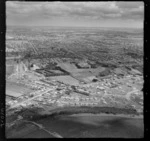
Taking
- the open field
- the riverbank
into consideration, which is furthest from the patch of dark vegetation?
the open field

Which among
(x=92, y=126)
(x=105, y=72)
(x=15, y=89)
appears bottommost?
(x=92, y=126)

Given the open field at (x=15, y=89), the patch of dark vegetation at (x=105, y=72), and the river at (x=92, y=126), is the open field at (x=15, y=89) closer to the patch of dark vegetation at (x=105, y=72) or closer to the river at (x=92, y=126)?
the river at (x=92, y=126)

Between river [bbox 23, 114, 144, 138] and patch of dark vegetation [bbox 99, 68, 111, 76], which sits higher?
patch of dark vegetation [bbox 99, 68, 111, 76]

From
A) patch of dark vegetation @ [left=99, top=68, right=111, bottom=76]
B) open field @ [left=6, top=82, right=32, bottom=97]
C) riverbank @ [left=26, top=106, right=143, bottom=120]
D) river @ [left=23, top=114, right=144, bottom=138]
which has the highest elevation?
patch of dark vegetation @ [left=99, top=68, right=111, bottom=76]

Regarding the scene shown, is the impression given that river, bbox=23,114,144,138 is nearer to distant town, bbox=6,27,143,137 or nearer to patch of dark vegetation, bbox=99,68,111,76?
distant town, bbox=6,27,143,137

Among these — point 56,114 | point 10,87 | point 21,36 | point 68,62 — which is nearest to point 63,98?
point 56,114

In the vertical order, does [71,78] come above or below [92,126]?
above

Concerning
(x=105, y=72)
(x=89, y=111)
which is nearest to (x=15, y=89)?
(x=89, y=111)

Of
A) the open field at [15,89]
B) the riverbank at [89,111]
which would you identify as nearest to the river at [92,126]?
the riverbank at [89,111]

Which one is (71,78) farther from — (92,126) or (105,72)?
(92,126)

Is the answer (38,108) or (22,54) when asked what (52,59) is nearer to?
(22,54)

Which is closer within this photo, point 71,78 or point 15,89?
point 15,89
